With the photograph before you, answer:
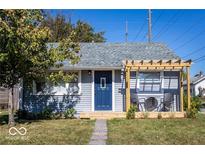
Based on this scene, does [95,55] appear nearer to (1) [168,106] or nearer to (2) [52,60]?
(1) [168,106]

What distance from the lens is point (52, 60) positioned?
11.2 meters

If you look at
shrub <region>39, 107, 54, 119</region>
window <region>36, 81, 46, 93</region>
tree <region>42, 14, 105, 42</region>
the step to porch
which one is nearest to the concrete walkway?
the step to porch

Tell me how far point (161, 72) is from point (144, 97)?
135 centimetres

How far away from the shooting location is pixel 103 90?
1532 cm

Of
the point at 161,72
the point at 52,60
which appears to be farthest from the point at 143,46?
the point at 52,60

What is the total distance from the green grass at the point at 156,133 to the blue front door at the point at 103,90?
3.42 meters

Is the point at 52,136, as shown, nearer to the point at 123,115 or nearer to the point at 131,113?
the point at 131,113

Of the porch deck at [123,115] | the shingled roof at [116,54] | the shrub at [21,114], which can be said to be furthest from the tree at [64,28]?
the porch deck at [123,115]

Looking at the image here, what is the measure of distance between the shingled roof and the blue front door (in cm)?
49

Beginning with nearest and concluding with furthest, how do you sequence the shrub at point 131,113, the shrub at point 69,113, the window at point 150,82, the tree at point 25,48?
the tree at point 25,48 → the shrub at point 131,113 → the shrub at point 69,113 → the window at point 150,82

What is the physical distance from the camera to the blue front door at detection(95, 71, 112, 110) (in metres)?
15.3

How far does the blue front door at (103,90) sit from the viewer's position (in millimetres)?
15266

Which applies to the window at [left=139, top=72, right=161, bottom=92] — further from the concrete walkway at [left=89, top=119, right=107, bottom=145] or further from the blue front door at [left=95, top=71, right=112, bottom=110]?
the concrete walkway at [left=89, top=119, right=107, bottom=145]
